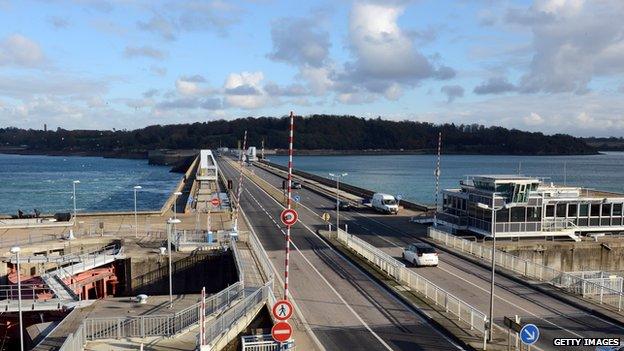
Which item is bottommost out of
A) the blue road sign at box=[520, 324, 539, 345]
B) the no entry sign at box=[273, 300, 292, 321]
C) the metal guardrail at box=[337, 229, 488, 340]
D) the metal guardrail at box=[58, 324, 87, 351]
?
the metal guardrail at box=[337, 229, 488, 340]

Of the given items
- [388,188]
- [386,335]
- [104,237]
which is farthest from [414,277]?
[388,188]

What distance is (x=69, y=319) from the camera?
2192 cm

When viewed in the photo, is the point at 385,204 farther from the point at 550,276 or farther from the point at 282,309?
the point at 282,309

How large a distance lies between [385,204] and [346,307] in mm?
35634

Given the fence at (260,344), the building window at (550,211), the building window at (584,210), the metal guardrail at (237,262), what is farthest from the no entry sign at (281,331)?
the building window at (584,210)

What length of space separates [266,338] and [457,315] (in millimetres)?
8073

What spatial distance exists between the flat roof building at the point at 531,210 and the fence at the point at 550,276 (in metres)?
4.75

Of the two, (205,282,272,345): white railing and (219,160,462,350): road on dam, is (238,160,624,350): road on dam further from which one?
(205,282,272,345): white railing

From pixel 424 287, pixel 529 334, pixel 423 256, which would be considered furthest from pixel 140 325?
pixel 423 256

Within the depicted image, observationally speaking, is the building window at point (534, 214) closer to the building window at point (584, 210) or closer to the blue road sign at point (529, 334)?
the building window at point (584, 210)

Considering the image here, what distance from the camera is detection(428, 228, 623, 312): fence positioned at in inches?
1027

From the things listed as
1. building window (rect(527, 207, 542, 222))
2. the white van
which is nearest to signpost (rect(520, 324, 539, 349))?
building window (rect(527, 207, 542, 222))

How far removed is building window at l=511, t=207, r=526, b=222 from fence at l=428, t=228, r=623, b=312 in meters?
5.97

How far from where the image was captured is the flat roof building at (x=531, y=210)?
42375 mm
